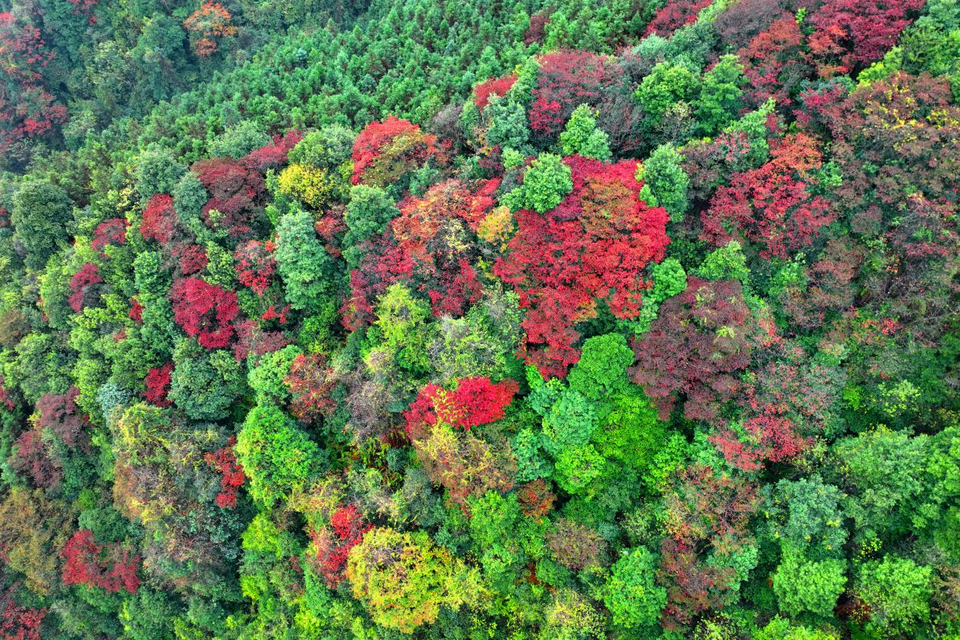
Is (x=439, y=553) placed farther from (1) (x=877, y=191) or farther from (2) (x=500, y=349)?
(1) (x=877, y=191)

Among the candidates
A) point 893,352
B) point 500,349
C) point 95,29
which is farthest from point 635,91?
point 95,29

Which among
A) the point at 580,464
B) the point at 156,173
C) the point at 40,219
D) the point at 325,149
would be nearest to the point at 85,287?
the point at 156,173

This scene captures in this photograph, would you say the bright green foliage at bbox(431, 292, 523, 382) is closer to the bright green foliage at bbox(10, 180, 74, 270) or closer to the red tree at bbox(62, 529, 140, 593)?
the red tree at bbox(62, 529, 140, 593)

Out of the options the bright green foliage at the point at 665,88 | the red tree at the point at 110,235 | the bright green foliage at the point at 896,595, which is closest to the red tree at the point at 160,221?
the red tree at the point at 110,235

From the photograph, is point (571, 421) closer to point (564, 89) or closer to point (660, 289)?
point (660, 289)

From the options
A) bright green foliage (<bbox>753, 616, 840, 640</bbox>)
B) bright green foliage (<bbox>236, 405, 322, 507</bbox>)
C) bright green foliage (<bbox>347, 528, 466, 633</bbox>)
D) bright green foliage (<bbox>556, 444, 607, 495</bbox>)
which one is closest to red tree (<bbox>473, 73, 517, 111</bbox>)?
bright green foliage (<bbox>556, 444, 607, 495</bbox>)

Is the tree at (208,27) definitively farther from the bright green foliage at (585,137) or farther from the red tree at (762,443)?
the red tree at (762,443)
